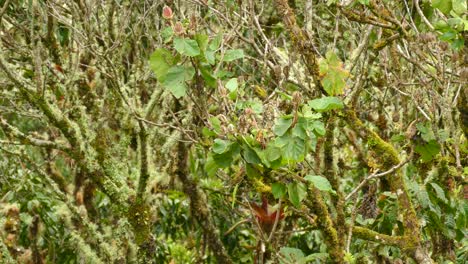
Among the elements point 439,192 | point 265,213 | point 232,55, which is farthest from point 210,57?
point 265,213

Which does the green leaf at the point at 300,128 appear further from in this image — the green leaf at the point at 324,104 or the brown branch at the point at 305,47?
the brown branch at the point at 305,47

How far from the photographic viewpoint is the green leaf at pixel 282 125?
2.62m

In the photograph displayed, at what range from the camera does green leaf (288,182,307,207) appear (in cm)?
286

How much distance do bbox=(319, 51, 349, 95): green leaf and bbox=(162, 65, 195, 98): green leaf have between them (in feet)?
1.80

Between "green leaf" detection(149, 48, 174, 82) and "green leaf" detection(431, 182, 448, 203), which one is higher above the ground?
"green leaf" detection(149, 48, 174, 82)

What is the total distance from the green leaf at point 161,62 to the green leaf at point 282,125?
460mm

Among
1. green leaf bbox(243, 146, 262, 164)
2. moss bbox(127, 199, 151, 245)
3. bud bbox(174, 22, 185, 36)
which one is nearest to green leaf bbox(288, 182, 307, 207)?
green leaf bbox(243, 146, 262, 164)

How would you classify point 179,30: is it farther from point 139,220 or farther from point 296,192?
point 139,220

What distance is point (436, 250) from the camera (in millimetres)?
3979

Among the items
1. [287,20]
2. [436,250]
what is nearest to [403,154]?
[436,250]

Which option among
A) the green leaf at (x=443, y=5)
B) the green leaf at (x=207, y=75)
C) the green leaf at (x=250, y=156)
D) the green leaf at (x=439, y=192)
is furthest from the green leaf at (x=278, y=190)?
the green leaf at (x=439, y=192)

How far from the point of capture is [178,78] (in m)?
2.80

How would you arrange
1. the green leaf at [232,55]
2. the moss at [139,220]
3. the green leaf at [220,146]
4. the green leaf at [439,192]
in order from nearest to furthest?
1. the green leaf at [220,146]
2. the green leaf at [232,55]
3. the green leaf at [439,192]
4. the moss at [139,220]

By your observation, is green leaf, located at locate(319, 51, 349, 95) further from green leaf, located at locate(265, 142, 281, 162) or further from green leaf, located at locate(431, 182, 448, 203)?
green leaf, located at locate(431, 182, 448, 203)
